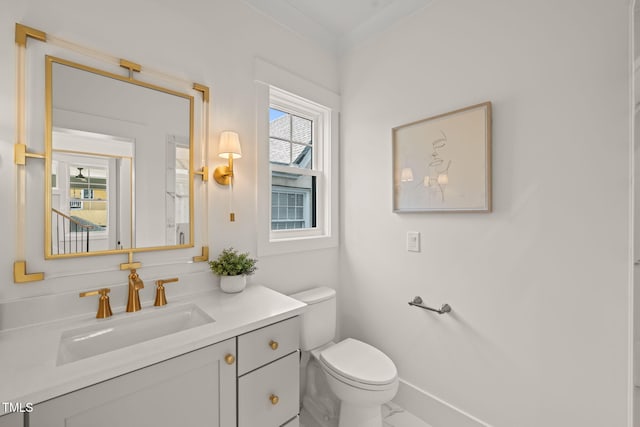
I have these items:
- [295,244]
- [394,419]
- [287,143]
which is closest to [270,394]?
[295,244]

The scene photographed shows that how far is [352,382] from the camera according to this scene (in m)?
1.42

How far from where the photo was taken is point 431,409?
1.68 meters

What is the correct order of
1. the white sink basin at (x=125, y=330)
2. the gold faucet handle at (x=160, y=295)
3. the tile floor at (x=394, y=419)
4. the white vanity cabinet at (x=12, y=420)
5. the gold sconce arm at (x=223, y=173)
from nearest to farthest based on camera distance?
the white vanity cabinet at (x=12, y=420)
the white sink basin at (x=125, y=330)
the gold faucet handle at (x=160, y=295)
the gold sconce arm at (x=223, y=173)
the tile floor at (x=394, y=419)

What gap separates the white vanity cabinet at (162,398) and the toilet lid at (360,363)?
2.14ft

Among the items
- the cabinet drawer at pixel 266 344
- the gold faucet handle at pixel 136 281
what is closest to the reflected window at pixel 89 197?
the gold faucet handle at pixel 136 281

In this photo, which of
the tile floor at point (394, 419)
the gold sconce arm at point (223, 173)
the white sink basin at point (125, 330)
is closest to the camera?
the white sink basin at point (125, 330)

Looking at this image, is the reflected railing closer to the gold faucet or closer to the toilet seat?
the gold faucet

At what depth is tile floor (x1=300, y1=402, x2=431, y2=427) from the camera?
1.70 meters

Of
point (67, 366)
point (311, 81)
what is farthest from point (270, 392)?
point (311, 81)

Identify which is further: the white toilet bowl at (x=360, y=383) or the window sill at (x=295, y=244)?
the window sill at (x=295, y=244)

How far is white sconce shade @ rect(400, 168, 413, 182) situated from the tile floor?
1505 millimetres

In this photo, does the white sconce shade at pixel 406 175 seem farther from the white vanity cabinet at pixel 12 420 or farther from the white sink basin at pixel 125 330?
the white vanity cabinet at pixel 12 420

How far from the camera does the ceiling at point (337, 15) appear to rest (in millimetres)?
1767

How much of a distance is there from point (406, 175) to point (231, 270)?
1.20 metres
